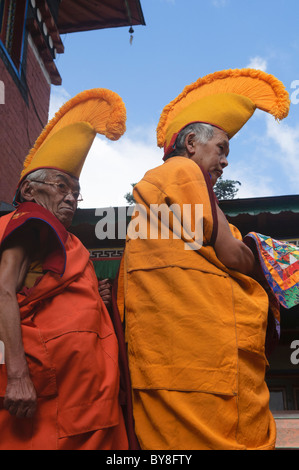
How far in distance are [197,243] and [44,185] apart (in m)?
0.88

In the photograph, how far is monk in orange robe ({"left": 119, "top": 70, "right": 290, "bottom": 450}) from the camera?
1513mm

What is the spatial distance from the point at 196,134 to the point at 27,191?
885 millimetres

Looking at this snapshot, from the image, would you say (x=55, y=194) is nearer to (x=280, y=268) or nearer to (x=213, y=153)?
(x=213, y=153)

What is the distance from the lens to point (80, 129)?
92.1 inches

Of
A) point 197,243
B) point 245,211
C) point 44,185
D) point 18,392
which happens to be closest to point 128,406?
point 18,392

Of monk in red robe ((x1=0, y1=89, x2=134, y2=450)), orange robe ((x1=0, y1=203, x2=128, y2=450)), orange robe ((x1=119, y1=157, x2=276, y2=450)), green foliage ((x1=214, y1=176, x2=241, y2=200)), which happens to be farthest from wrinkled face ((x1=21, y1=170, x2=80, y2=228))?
green foliage ((x1=214, y1=176, x2=241, y2=200))

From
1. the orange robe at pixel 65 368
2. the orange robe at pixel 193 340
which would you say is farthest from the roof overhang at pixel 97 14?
the orange robe at pixel 65 368

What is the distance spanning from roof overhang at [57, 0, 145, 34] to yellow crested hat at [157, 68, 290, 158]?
5822mm

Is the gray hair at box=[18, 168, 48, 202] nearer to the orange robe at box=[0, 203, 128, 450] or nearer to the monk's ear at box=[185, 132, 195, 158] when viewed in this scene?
the orange robe at box=[0, 203, 128, 450]

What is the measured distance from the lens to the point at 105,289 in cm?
208

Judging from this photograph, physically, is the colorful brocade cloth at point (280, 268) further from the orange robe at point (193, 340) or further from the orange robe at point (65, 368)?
the orange robe at point (65, 368)

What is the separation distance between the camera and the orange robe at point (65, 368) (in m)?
1.52

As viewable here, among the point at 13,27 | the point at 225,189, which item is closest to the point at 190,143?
the point at 13,27

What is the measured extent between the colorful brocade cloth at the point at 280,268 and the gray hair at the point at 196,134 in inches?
20.8
